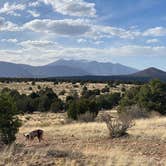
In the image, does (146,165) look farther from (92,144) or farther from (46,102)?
(46,102)

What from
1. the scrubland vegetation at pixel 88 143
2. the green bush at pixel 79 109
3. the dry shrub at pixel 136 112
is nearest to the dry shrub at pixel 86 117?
the scrubland vegetation at pixel 88 143

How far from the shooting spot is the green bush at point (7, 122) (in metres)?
16.5

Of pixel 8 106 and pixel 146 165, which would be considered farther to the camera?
pixel 8 106

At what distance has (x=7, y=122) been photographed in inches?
654

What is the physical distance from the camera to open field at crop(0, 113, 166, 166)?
12.9 metres

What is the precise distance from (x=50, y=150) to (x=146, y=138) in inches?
201

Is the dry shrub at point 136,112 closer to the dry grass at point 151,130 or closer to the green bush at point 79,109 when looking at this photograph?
the green bush at point 79,109

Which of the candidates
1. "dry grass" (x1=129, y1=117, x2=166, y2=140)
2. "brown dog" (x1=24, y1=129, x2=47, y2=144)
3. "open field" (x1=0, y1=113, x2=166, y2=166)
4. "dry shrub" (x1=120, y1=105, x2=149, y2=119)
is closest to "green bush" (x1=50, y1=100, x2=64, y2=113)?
"dry shrub" (x1=120, y1=105, x2=149, y2=119)

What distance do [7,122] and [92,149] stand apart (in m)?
3.54

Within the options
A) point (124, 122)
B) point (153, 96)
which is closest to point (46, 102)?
point (153, 96)

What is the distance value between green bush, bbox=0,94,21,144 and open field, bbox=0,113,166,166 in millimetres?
497

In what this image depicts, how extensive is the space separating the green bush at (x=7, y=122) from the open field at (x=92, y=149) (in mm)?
497

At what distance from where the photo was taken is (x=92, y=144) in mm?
17078

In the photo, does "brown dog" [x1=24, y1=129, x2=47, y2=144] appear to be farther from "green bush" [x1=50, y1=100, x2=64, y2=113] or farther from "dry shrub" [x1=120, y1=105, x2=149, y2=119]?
"green bush" [x1=50, y1=100, x2=64, y2=113]
